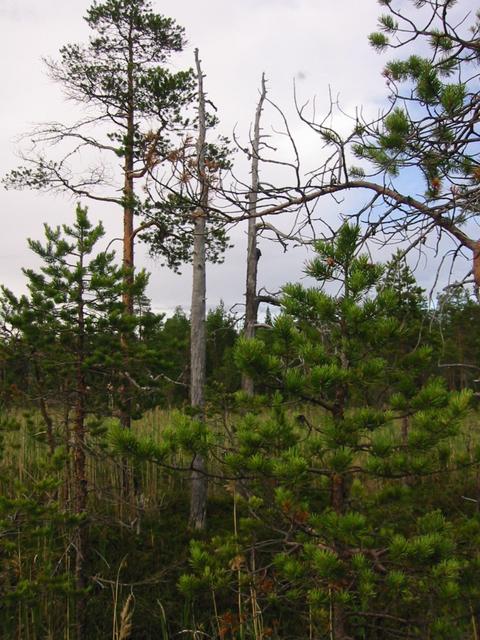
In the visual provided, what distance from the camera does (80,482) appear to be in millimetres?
5625

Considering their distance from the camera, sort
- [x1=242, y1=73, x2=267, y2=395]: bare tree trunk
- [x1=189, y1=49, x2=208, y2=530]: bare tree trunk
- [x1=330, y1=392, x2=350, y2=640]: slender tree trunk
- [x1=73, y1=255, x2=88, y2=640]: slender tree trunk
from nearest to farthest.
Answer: [x1=330, y1=392, x2=350, y2=640]: slender tree trunk
[x1=73, y1=255, x2=88, y2=640]: slender tree trunk
[x1=189, y1=49, x2=208, y2=530]: bare tree trunk
[x1=242, y1=73, x2=267, y2=395]: bare tree trunk

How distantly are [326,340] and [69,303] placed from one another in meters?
3.39

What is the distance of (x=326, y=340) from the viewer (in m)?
3.41

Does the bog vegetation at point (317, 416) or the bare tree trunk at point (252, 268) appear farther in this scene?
the bare tree trunk at point (252, 268)

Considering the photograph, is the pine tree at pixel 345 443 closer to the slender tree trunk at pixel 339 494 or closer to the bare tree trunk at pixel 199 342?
the slender tree trunk at pixel 339 494

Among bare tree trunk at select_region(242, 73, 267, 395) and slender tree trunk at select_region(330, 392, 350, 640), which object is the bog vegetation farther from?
bare tree trunk at select_region(242, 73, 267, 395)

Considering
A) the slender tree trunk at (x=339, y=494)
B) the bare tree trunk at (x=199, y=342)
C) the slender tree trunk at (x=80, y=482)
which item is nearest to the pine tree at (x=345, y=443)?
the slender tree trunk at (x=339, y=494)

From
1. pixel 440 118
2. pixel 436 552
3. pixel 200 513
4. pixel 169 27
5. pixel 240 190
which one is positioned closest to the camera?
pixel 436 552

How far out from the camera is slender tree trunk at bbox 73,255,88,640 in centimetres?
538

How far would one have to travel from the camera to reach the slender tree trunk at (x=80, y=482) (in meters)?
5.38

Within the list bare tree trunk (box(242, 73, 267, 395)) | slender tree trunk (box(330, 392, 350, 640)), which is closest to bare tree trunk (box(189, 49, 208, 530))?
bare tree trunk (box(242, 73, 267, 395))

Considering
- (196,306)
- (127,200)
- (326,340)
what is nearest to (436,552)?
(326,340)

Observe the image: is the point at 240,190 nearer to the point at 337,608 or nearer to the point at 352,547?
the point at 352,547

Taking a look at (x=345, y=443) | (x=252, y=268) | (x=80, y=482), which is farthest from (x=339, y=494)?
(x=252, y=268)
